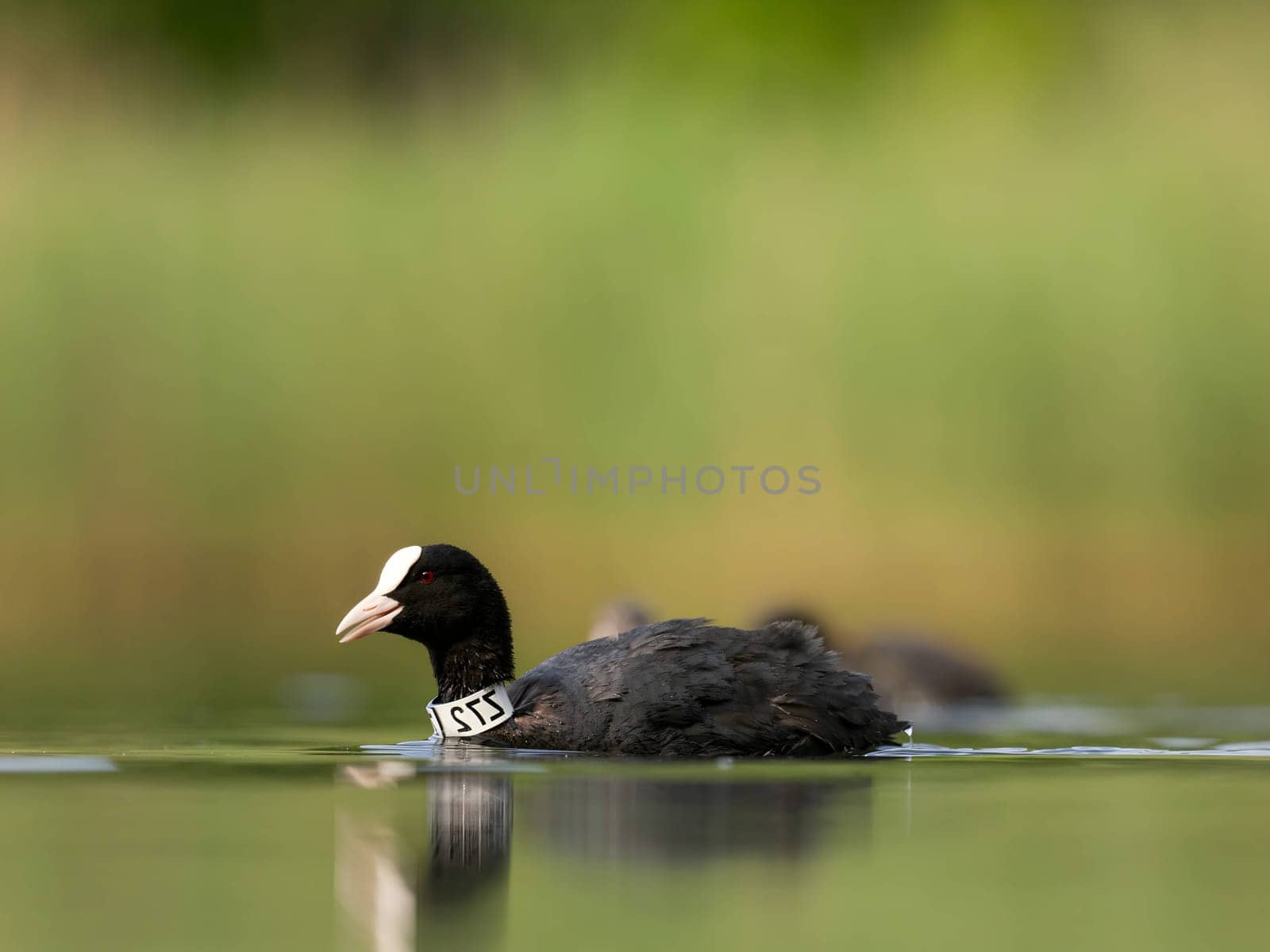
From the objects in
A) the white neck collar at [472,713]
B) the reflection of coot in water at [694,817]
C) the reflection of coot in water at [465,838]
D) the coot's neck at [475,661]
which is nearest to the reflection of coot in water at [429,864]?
the reflection of coot in water at [465,838]

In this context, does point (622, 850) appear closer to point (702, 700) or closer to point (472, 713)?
point (702, 700)

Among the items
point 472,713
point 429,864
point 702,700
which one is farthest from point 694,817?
point 472,713

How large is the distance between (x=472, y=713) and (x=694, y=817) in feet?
8.01

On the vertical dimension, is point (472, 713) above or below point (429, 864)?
above

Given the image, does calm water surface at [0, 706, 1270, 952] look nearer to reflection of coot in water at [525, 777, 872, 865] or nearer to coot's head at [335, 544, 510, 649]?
reflection of coot in water at [525, 777, 872, 865]

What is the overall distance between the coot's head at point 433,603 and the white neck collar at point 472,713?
0.26 metres

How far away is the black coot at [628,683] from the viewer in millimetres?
8312

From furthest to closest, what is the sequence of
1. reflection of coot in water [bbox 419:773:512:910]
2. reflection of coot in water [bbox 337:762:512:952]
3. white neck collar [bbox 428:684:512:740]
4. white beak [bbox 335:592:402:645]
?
white beak [bbox 335:592:402:645]
white neck collar [bbox 428:684:512:740]
reflection of coot in water [bbox 419:773:512:910]
reflection of coot in water [bbox 337:762:512:952]

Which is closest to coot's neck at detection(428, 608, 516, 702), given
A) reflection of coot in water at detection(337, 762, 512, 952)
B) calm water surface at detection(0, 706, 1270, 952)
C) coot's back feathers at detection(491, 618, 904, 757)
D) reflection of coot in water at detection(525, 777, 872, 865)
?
coot's back feathers at detection(491, 618, 904, 757)

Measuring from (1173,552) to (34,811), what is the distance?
14394mm

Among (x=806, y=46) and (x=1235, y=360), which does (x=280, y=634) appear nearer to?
(x=1235, y=360)

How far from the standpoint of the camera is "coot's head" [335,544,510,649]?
8.88 metres

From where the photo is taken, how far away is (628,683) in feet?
27.5

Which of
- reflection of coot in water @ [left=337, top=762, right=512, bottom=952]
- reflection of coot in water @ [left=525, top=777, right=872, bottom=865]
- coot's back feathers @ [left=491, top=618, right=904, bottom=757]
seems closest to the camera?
reflection of coot in water @ [left=337, top=762, right=512, bottom=952]
